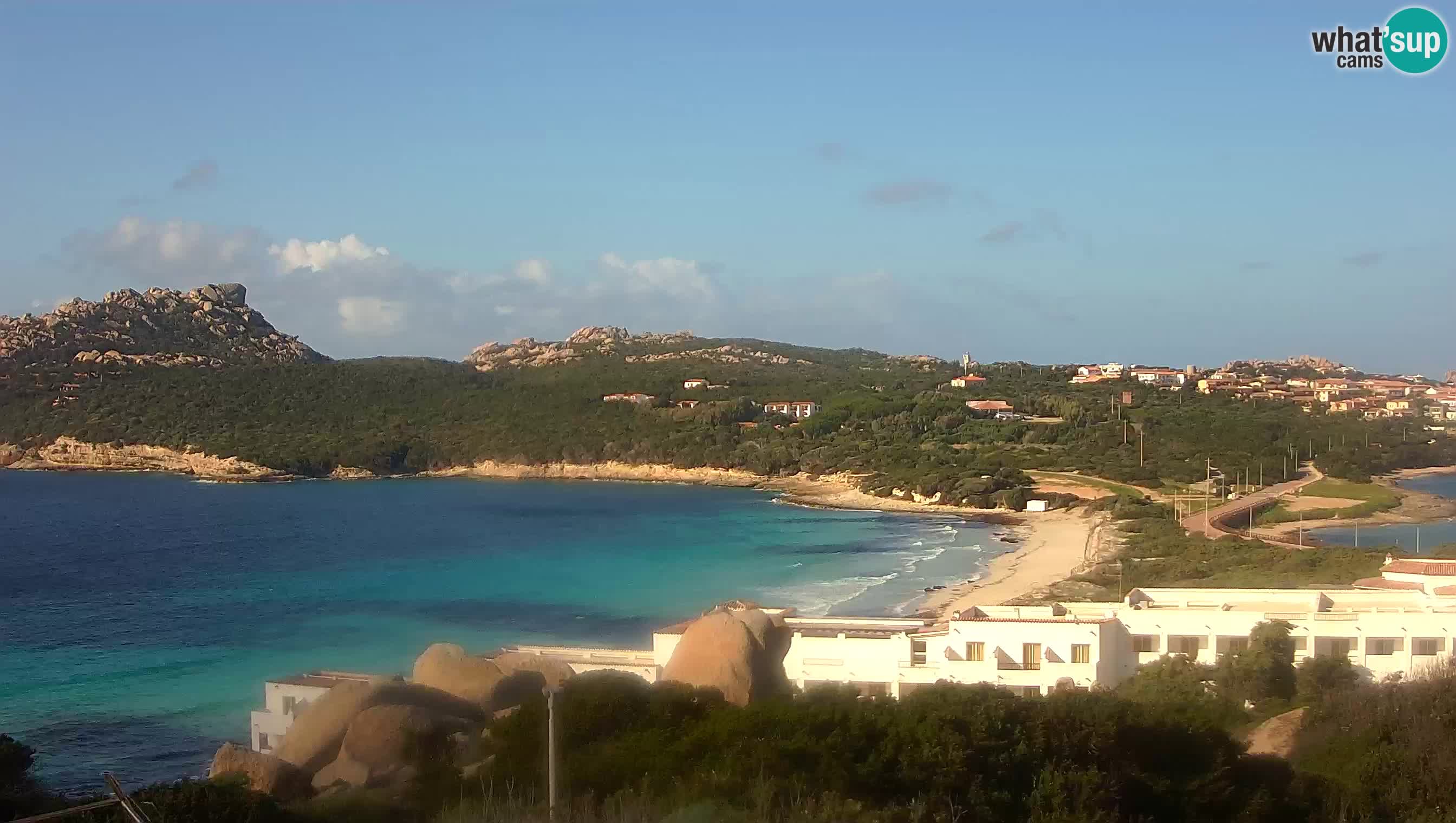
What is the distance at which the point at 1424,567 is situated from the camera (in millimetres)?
21469

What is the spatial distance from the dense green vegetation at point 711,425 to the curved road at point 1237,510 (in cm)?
163

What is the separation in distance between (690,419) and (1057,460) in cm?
2809

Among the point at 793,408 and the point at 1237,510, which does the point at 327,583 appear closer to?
the point at 1237,510

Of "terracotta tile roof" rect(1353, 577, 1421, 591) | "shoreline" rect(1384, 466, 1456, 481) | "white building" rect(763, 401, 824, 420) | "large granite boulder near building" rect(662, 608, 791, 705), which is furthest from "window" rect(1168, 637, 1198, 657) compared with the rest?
"white building" rect(763, 401, 824, 420)

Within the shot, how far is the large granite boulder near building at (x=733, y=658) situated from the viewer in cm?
1166

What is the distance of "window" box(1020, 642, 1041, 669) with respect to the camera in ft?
51.1

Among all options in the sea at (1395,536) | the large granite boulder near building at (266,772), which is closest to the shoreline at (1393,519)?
the sea at (1395,536)

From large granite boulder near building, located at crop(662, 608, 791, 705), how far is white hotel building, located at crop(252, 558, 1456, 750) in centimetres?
188

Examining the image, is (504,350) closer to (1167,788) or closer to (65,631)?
(65,631)

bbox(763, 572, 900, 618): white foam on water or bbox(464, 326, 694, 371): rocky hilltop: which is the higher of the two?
bbox(464, 326, 694, 371): rocky hilltop

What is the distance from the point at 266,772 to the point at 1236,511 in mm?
38253

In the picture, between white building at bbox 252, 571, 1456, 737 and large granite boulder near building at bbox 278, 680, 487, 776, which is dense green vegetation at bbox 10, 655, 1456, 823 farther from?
white building at bbox 252, 571, 1456, 737

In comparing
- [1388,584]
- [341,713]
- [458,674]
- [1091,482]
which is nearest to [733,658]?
[458,674]

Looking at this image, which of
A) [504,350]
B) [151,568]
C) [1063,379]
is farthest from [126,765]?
[504,350]
